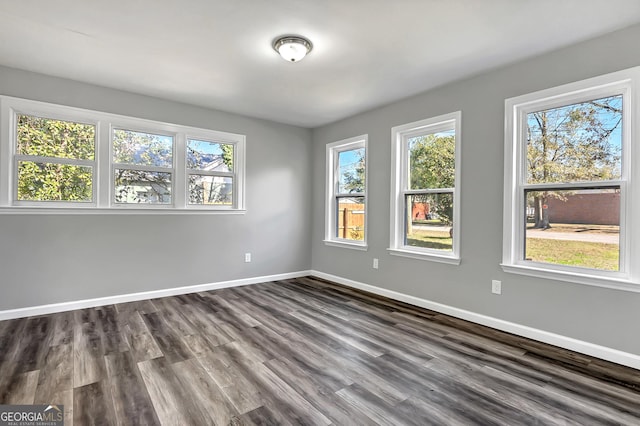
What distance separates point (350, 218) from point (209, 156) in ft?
7.58

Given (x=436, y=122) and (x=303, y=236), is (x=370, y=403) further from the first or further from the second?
(x=303, y=236)

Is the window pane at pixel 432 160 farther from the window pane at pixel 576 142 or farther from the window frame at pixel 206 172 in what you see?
the window frame at pixel 206 172

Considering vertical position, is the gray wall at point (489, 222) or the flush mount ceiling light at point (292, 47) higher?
the flush mount ceiling light at point (292, 47)

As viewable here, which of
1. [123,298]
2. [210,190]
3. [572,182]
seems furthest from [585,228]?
[123,298]

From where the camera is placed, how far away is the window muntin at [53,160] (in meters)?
3.26

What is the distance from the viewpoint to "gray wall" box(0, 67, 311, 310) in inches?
128

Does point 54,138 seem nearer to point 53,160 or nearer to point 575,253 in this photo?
point 53,160

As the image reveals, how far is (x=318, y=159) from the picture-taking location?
213 inches

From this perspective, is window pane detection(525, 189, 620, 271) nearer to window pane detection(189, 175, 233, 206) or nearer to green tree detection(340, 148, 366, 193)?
green tree detection(340, 148, 366, 193)

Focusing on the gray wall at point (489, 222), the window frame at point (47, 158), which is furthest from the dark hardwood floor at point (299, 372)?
the window frame at point (47, 158)

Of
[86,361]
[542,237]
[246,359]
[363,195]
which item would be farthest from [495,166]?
[86,361]

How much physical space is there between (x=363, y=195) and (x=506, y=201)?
201cm

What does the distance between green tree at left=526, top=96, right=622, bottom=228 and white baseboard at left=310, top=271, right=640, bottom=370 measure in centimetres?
97

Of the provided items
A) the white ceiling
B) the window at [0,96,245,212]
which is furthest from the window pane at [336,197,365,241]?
the white ceiling
